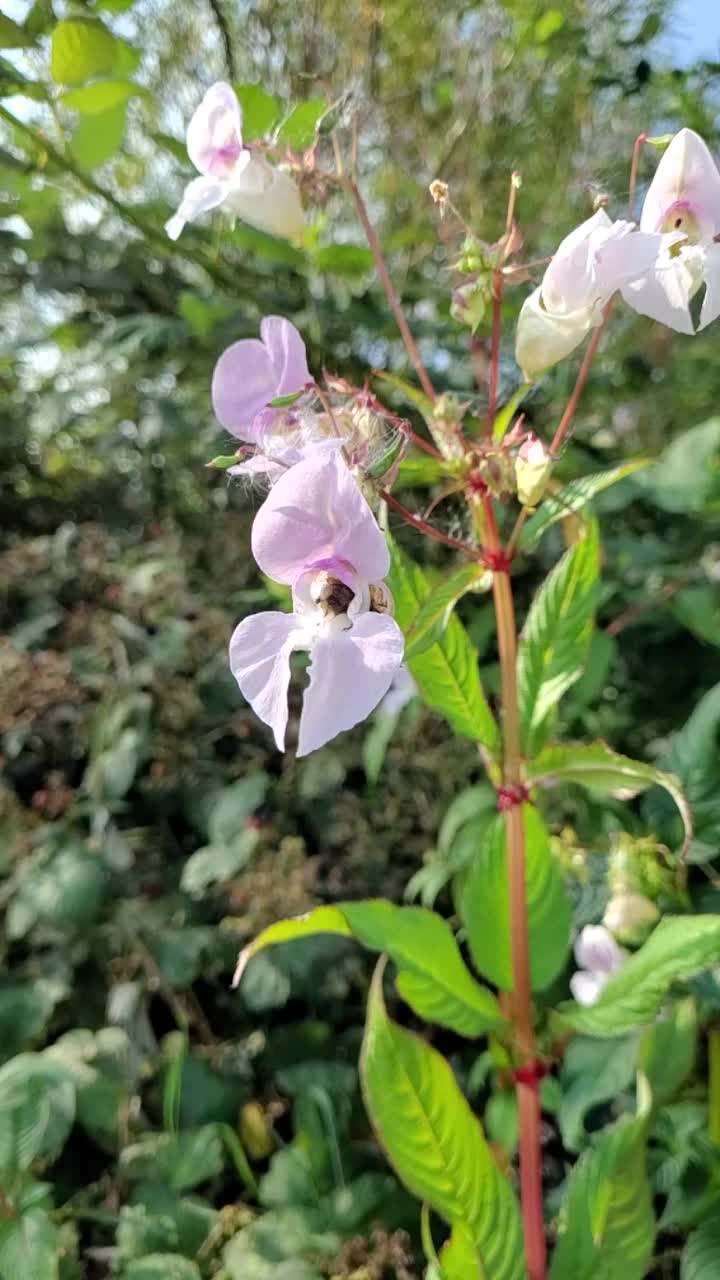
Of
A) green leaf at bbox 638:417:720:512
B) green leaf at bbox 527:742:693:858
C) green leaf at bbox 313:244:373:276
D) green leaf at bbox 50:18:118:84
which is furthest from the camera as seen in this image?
green leaf at bbox 638:417:720:512

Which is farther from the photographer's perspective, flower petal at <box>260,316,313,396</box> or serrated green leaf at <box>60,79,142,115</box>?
serrated green leaf at <box>60,79,142,115</box>

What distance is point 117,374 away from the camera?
1207mm

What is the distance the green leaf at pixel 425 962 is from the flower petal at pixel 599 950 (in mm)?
199

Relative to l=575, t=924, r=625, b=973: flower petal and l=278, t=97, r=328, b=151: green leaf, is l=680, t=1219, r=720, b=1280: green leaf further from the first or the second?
l=278, t=97, r=328, b=151: green leaf

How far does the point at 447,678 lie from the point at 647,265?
23 centimetres

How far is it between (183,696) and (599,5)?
109 cm

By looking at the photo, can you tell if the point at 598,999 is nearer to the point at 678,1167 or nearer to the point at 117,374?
the point at 678,1167

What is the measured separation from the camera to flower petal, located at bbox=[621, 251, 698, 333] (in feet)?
1.31

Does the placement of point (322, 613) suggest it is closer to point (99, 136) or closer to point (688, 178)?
point (688, 178)

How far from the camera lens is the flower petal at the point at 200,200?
501 millimetres

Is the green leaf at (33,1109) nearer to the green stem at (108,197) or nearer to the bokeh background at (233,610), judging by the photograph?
the bokeh background at (233,610)

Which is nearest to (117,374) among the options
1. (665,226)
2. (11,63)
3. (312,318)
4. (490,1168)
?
(312,318)

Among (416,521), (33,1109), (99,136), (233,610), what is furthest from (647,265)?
(233,610)

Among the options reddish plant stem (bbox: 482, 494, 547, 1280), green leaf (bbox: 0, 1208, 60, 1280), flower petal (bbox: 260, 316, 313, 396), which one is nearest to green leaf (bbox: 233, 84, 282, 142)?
flower petal (bbox: 260, 316, 313, 396)
